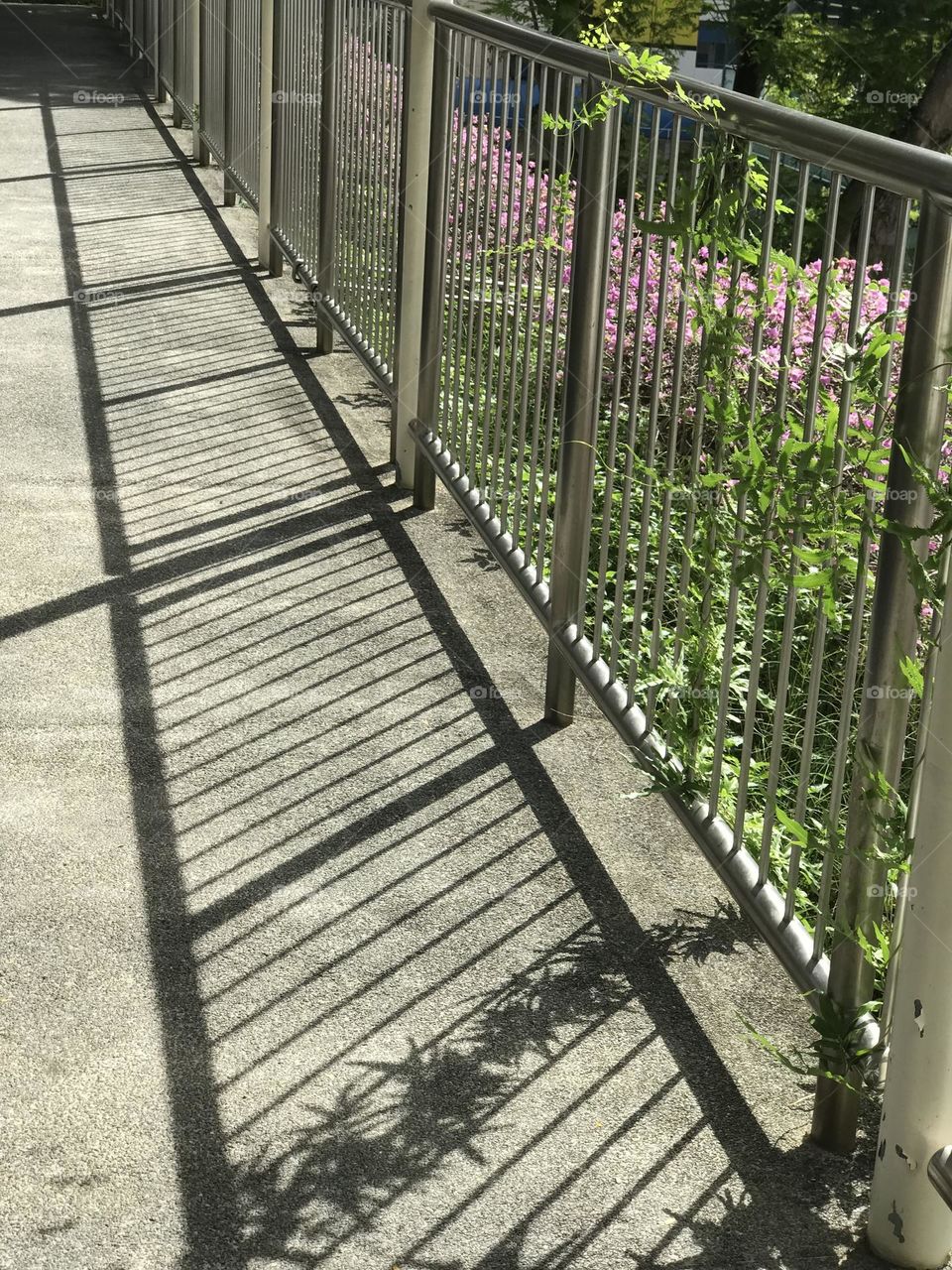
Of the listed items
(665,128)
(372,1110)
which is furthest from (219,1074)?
(665,128)

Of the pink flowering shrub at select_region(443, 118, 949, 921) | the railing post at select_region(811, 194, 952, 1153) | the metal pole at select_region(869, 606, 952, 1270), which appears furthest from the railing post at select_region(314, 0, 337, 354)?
the metal pole at select_region(869, 606, 952, 1270)

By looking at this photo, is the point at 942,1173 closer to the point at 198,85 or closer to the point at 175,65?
the point at 198,85

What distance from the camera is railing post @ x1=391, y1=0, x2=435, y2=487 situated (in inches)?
207

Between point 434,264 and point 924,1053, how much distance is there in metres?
3.54

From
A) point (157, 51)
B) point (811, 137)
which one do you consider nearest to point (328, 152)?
point (811, 137)

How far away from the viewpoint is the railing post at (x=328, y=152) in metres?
6.82

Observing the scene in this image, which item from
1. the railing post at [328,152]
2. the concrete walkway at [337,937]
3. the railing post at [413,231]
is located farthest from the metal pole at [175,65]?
the railing post at [413,231]

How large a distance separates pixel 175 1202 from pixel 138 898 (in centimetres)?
91

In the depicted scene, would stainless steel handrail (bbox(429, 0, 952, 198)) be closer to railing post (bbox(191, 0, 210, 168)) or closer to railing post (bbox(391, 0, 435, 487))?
railing post (bbox(391, 0, 435, 487))

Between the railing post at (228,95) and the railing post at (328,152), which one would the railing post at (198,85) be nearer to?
the railing post at (228,95)

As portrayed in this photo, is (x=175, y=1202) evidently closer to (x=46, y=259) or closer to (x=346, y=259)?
(x=346, y=259)

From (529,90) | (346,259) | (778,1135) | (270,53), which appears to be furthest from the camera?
(270,53)

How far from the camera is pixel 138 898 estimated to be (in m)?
3.27

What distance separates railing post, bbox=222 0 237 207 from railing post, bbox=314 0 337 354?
124 inches
